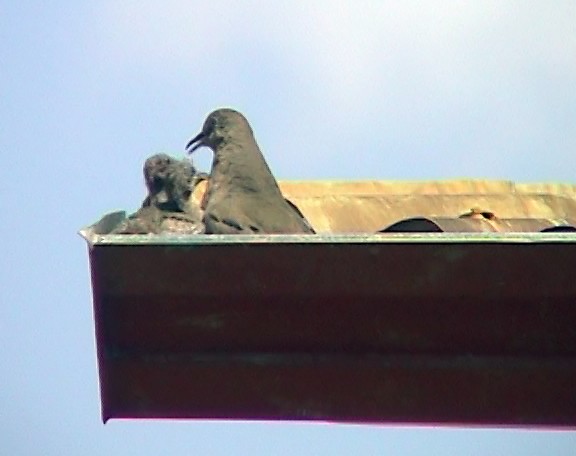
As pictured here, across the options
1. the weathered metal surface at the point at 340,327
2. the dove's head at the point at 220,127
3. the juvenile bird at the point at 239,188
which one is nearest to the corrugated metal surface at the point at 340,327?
the weathered metal surface at the point at 340,327

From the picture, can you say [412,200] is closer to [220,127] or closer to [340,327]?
[220,127]

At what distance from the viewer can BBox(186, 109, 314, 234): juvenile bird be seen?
391 cm

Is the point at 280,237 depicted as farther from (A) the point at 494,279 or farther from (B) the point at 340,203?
(B) the point at 340,203

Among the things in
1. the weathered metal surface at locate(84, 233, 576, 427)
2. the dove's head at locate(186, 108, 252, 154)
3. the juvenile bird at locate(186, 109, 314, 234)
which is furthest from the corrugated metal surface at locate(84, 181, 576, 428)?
the dove's head at locate(186, 108, 252, 154)

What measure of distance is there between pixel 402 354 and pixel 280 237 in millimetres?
433

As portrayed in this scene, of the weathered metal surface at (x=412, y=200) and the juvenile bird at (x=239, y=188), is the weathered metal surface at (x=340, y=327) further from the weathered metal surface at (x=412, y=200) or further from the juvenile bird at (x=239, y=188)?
the weathered metal surface at (x=412, y=200)

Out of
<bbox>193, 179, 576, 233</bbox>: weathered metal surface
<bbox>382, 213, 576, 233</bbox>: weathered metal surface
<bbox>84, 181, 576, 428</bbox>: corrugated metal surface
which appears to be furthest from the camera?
<bbox>193, 179, 576, 233</bbox>: weathered metal surface

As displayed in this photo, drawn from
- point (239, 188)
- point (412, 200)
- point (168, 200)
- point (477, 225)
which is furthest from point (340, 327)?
point (412, 200)

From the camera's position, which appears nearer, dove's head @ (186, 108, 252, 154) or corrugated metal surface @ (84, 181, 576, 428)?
corrugated metal surface @ (84, 181, 576, 428)

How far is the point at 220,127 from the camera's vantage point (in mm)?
4797

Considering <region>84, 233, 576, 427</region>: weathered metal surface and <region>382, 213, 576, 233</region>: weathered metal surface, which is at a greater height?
<region>382, 213, 576, 233</region>: weathered metal surface

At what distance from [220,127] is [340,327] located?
151 centimetres

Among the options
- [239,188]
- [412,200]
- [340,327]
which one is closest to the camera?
[340,327]

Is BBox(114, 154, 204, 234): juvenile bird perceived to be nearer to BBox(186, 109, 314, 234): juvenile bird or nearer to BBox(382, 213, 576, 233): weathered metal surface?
BBox(186, 109, 314, 234): juvenile bird
